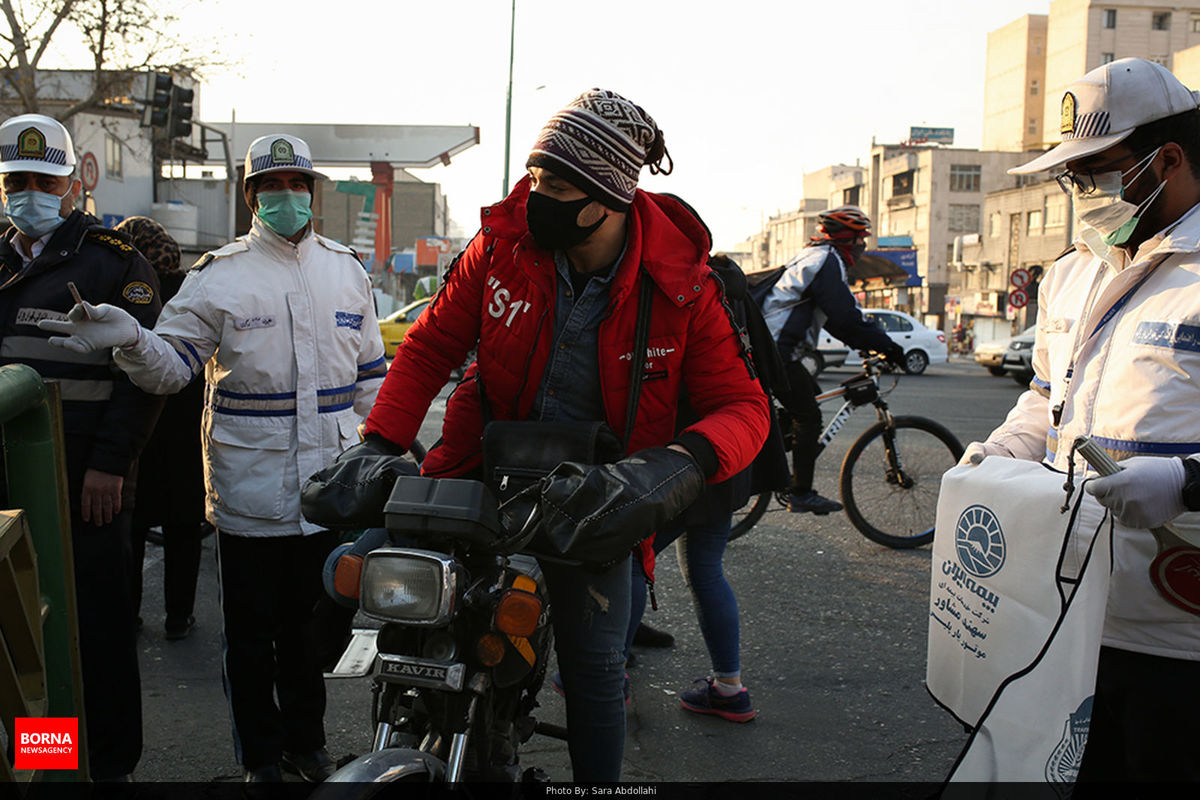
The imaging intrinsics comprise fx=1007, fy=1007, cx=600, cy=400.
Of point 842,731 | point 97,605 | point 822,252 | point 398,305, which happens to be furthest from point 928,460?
point 398,305

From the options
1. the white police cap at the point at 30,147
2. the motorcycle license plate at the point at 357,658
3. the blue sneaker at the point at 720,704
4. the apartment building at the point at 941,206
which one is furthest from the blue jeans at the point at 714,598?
the apartment building at the point at 941,206

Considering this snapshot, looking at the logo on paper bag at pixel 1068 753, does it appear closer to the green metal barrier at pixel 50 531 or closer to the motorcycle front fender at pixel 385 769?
the motorcycle front fender at pixel 385 769

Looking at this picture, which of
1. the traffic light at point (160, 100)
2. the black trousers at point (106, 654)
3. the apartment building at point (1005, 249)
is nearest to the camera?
the black trousers at point (106, 654)

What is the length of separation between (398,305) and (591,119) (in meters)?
51.3

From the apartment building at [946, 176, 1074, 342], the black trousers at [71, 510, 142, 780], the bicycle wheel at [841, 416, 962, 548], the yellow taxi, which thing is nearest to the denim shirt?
the black trousers at [71, 510, 142, 780]

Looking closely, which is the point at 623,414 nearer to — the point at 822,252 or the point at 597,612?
the point at 597,612

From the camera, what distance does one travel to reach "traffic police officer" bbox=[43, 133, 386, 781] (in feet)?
11.0

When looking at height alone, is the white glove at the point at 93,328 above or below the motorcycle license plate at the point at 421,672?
above

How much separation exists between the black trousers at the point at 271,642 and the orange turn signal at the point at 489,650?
1429mm

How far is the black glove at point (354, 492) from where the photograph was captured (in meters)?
2.13

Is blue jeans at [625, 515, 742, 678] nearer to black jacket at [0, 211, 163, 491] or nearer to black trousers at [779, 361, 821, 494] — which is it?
black jacket at [0, 211, 163, 491]

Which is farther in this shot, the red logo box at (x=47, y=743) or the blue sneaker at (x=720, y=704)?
the blue sneaker at (x=720, y=704)

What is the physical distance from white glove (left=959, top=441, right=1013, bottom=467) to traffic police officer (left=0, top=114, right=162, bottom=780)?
253 centimetres

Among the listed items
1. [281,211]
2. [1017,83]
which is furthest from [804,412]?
[1017,83]
